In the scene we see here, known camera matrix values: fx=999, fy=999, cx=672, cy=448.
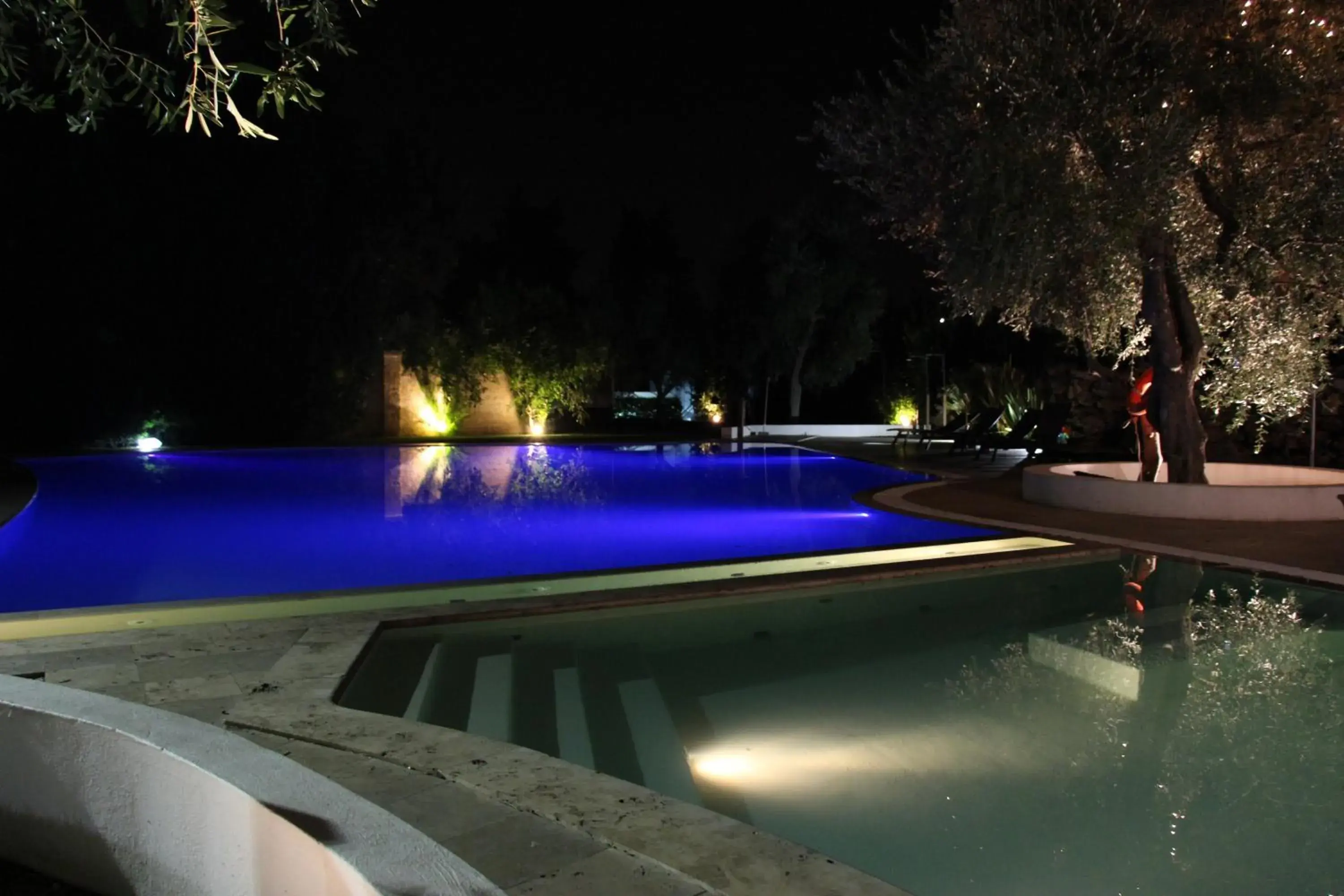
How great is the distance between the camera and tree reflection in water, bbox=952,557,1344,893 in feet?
8.92

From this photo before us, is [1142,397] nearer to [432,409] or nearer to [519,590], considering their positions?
[519,590]

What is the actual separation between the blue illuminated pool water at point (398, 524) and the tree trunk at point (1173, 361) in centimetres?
270

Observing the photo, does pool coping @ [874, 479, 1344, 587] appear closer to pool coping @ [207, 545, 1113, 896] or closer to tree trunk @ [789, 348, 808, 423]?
pool coping @ [207, 545, 1113, 896]

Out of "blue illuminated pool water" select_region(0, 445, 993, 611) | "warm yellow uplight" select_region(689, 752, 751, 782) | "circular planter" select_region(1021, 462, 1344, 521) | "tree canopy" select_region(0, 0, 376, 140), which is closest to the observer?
"tree canopy" select_region(0, 0, 376, 140)

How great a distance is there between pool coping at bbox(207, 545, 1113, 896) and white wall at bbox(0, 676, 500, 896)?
2.22 feet

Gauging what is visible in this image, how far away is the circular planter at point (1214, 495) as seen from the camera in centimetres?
868

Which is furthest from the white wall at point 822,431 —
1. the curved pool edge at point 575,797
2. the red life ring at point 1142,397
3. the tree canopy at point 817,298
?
the curved pool edge at point 575,797

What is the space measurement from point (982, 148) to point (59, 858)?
8.05 meters

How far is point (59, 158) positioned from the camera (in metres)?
20.7

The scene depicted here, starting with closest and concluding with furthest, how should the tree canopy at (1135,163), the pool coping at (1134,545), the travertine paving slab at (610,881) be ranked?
the travertine paving slab at (610,881) → the pool coping at (1134,545) → the tree canopy at (1135,163)

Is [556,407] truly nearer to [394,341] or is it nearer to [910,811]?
[394,341]

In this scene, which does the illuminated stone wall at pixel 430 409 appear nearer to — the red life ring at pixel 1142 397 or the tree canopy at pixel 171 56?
the red life ring at pixel 1142 397

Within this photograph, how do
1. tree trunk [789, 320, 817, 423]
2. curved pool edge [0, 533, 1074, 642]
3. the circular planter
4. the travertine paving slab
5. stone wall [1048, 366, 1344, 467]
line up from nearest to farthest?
the travertine paving slab → curved pool edge [0, 533, 1074, 642] → the circular planter → stone wall [1048, 366, 1344, 467] → tree trunk [789, 320, 817, 423]

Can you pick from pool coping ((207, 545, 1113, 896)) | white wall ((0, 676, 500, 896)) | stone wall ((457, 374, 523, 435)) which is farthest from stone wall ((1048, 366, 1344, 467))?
stone wall ((457, 374, 523, 435))
